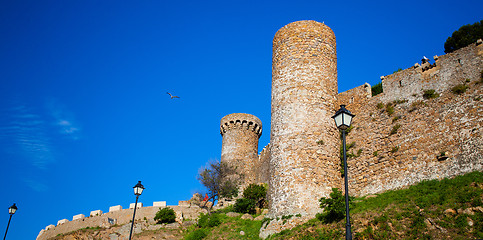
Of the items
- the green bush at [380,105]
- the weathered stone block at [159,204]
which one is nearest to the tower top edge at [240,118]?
the weathered stone block at [159,204]

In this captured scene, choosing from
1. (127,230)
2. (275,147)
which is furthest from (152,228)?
(275,147)

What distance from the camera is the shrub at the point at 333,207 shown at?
64.4 feet

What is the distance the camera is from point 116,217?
36.3m

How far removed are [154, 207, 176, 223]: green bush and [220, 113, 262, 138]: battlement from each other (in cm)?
1547

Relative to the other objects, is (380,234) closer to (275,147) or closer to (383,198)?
(383,198)

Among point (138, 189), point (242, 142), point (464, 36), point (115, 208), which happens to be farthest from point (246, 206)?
point (464, 36)

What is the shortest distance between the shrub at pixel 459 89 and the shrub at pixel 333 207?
778cm

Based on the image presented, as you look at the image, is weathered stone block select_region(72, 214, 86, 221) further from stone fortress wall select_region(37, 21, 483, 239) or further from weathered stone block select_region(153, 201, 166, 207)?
stone fortress wall select_region(37, 21, 483, 239)

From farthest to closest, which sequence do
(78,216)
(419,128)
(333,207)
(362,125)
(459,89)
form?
(78,216) → (362,125) → (419,128) → (459,89) → (333,207)

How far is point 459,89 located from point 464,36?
49.8ft

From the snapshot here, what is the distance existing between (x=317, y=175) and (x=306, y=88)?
5.49m

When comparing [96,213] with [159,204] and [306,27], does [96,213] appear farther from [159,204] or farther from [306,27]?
[306,27]

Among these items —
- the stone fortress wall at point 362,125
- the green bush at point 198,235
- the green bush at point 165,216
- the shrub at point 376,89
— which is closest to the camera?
the stone fortress wall at point 362,125

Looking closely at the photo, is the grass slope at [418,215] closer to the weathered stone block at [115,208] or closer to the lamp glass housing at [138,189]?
the lamp glass housing at [138,189]
